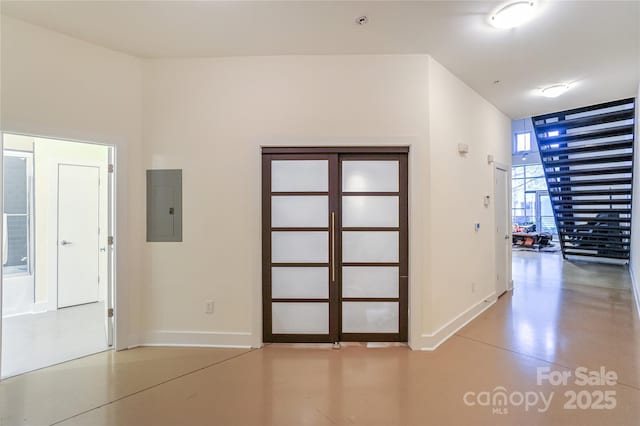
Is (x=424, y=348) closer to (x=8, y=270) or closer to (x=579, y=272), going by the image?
(x=8, y=270)

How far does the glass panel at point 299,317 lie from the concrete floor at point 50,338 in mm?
1840

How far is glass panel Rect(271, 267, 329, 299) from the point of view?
328 centimetres

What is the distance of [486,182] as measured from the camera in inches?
173

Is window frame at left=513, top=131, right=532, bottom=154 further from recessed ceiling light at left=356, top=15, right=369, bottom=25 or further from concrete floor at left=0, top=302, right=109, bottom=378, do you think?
concrete floor at left=0, top=302, right=109, bottom=378

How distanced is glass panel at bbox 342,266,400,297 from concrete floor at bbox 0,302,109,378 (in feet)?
8.82

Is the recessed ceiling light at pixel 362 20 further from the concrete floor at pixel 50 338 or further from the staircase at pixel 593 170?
the staircase at pixel 593 170

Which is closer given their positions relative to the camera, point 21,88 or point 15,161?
point 21,88

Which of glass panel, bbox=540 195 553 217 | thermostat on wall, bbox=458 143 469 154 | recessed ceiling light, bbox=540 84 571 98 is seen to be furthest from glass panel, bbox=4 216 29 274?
glass panel, bbox=540 195 553 217

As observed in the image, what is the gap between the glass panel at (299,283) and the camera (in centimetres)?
328

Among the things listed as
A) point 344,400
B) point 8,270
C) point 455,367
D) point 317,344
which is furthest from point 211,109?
point 8,270

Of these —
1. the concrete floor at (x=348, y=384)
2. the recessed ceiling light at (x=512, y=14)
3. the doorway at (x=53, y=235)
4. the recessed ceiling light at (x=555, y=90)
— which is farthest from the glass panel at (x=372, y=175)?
the doorway at (x=53, y=235)

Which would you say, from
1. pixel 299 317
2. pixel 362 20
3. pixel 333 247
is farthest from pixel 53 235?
pixel 362 20

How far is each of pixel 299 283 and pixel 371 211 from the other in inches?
44.2

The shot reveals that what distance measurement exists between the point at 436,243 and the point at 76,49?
4150 millimetres
